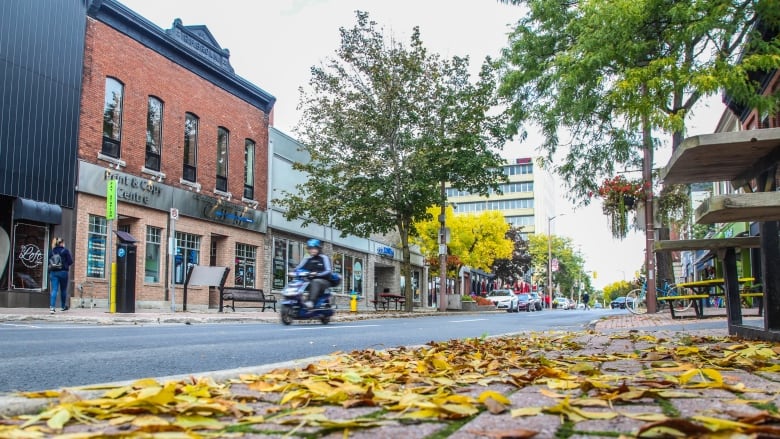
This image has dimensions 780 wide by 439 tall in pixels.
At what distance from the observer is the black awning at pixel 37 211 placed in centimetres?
1792

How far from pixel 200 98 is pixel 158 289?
7.61 m

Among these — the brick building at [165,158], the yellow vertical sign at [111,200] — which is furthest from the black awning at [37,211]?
the yellow vertical sign at [111,200]

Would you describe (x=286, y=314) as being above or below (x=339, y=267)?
below

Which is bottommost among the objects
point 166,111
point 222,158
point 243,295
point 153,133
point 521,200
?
point 243,295

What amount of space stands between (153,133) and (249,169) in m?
6.07

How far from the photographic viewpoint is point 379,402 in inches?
111

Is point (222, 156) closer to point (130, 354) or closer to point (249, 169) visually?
point (249, 169)

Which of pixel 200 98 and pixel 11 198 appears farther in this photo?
pixel 200 98

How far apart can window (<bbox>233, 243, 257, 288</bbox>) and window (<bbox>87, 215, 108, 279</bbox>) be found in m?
7.03

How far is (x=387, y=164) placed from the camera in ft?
85.3

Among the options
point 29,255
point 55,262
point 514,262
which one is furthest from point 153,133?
point 514,262

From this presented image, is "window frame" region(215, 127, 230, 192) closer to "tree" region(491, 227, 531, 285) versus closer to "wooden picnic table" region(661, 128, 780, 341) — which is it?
"wooden picnic table" region(661, 128, 780, 341)

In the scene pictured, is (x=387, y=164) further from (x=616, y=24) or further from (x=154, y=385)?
(x=154, y=385)

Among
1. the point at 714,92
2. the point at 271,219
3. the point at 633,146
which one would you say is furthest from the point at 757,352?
the point at 271,219
